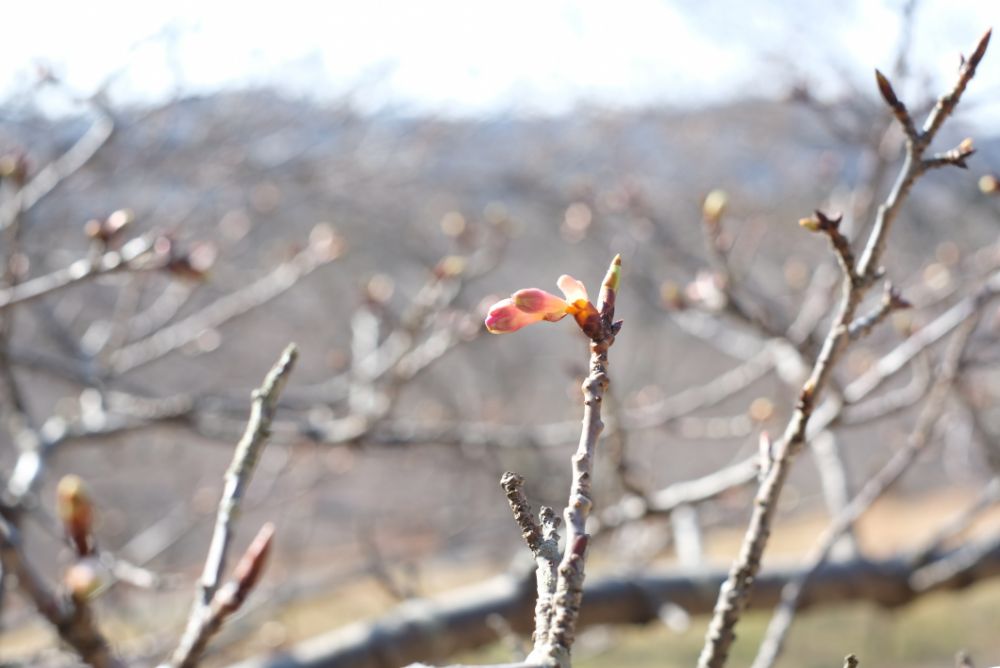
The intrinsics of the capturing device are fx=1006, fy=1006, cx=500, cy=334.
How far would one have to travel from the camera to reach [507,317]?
0.78 meters

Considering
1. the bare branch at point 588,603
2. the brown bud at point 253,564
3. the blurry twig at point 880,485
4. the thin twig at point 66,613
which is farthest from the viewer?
the bare branch at point 588,603

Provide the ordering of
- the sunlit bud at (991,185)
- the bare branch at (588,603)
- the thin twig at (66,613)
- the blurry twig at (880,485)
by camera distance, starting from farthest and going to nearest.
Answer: the bare branch at (588,603)
the blurry twig at (880,485)
the sunlit bud at (991,185)
the thin twig at (66,613)

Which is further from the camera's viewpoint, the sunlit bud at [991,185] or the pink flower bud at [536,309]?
the sunlit bud at [991,185]

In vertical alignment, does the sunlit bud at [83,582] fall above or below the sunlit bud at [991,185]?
below

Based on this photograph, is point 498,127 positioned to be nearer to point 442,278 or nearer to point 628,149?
point 628,149

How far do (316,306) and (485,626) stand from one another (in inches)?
271

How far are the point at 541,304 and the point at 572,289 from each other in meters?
0.03

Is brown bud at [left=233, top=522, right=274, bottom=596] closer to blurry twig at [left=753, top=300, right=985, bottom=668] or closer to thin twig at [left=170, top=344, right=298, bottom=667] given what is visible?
thin twig at [left=170, top=344, right=298, bottom=667]

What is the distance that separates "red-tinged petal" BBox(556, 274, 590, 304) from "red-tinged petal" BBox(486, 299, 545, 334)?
0.09 feet

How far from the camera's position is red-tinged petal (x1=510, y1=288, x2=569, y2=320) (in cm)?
78

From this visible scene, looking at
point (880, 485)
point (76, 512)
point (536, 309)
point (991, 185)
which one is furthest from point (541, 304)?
point (880, 485)

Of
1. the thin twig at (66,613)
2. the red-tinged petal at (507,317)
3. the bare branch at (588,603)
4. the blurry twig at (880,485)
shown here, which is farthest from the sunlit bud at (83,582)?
the bare branch at (588,603)

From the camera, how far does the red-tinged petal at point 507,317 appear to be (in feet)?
2.52

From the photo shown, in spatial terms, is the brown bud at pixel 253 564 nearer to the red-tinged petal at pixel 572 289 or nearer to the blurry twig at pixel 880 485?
the red-tinged petal at pixel 572 289
